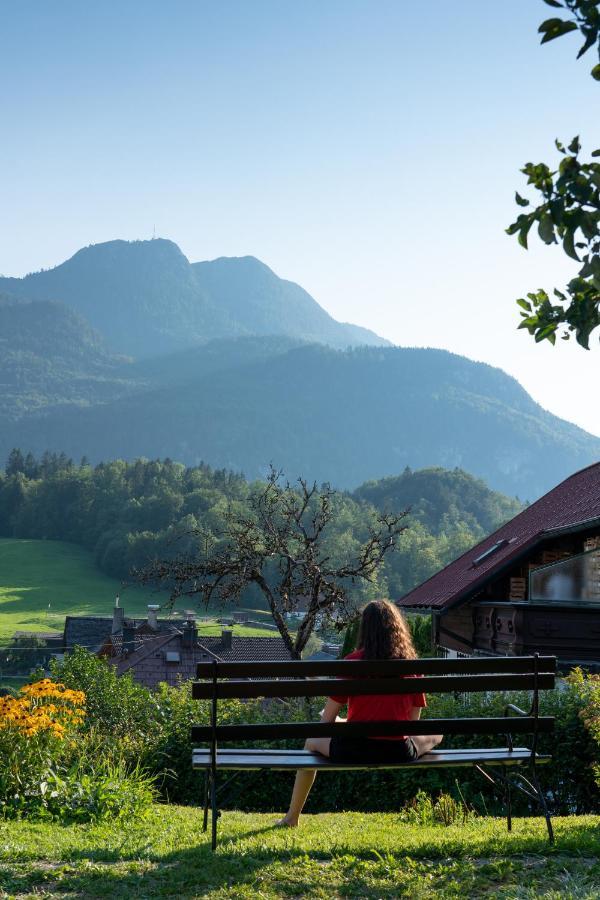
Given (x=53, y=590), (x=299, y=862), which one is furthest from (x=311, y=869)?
(x=53, y=590)

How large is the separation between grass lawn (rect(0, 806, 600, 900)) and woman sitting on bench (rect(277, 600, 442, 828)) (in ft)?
1.33

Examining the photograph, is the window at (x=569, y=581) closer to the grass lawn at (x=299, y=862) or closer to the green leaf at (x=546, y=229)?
the grass lawn at (x=299, y=862)

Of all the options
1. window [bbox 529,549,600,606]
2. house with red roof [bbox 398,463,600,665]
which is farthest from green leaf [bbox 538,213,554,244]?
window [bbox 529,549,600,606]

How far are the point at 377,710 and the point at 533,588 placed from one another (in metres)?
10.1

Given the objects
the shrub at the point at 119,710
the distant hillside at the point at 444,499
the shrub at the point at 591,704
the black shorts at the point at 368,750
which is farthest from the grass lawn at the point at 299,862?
the distant hillside at the point at 444,499

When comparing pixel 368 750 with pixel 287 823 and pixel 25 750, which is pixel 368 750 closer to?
pixel 287 823

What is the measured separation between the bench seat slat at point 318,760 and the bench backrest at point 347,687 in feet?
0.42

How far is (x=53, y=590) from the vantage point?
10394 cm

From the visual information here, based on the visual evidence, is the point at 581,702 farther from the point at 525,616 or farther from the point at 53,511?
the point at 53,511

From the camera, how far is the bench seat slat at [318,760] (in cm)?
522

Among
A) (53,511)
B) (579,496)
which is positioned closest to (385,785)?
(579,496)

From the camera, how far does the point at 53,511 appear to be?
13162 cm

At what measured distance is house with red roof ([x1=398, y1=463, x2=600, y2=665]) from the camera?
14398mm

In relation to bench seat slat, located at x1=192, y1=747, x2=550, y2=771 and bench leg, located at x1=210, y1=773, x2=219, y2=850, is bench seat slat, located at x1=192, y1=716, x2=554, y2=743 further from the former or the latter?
bench leg, located at x1=210, y1=773, x2=219, y2=850
